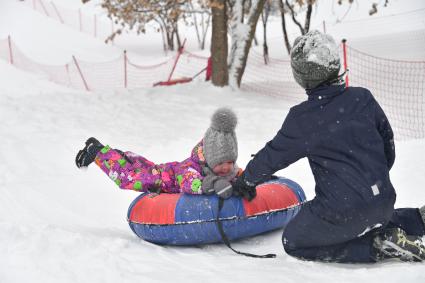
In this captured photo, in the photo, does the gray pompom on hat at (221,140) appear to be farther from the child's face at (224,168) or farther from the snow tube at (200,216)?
the snow tube at (200,216)

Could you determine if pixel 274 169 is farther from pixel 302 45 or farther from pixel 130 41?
pixel 130 41

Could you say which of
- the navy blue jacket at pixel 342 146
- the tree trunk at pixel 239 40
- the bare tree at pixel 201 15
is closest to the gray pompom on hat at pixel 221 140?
the navy blue jacket at pixel 342 146

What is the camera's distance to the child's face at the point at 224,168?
387cm

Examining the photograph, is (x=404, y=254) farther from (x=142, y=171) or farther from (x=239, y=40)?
(x=239, y=40)

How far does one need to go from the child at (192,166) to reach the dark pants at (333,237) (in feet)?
2.17

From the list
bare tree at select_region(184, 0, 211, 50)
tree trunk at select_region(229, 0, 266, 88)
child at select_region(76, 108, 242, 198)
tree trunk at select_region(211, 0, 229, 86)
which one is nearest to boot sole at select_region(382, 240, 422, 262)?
child at select_region(76, 108, 242, 198)

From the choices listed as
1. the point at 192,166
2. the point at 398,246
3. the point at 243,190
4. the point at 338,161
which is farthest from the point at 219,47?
the point at 398,246

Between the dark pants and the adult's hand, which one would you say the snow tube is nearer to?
the adult's hand

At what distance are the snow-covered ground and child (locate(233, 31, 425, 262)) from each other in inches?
5.4

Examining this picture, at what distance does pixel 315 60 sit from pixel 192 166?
4.76 feet

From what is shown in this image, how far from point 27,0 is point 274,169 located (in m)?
30.9

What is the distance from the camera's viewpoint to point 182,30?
33.2 meters

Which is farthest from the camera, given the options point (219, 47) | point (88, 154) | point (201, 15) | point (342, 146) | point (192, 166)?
point (201, 15)

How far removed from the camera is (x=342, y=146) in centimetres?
282
